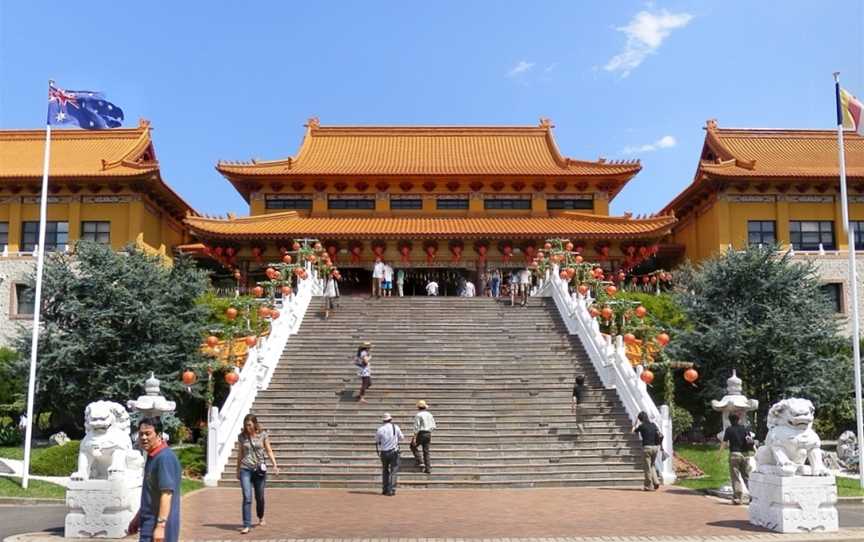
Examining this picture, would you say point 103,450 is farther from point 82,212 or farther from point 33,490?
point 82,212

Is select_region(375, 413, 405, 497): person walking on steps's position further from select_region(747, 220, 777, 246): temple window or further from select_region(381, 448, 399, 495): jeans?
select_region(747, 220, 777, 246): temple window

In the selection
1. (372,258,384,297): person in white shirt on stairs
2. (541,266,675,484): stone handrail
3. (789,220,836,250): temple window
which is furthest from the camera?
(789,220,836,250): temple window

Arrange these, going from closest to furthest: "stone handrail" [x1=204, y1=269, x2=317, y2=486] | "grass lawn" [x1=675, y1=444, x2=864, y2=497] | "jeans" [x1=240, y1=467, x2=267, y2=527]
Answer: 1. "jeans" [x1=240, y1=467, x2=267, y2=527]
2. "grass lawn" [x1=675, y1=444, x2=864, y2=497]
3. "stone handrail" [x1=204, y1=269, x2=317, y2=486]

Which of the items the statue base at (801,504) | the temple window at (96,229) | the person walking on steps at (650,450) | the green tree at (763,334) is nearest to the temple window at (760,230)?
the green tree at (763,334)

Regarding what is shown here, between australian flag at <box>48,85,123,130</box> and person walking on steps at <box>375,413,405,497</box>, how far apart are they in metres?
8.42

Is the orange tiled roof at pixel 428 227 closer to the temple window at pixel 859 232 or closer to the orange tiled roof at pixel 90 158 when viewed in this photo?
the orange tiled roof at pixel 90 158

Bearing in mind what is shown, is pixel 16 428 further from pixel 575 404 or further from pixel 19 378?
pixel 575 404

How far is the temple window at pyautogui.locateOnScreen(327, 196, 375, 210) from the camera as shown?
116ft

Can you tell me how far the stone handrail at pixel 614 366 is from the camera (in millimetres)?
14945

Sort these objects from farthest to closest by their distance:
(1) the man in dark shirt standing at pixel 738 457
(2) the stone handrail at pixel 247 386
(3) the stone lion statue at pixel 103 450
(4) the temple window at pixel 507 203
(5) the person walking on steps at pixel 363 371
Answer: (4) the temple window at pixel 507 203, (5) the person walking on steps at pixel 363 371, (2) the stone handrail at pixel 247 386, (1) the man in dark shirt standing at pixel 738 457, (3) the stone lion statue at pixel 103 450

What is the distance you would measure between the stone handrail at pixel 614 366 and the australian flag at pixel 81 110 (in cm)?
1157

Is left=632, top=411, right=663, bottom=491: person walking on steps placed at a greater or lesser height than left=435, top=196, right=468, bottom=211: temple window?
lesser

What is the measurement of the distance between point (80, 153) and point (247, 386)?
889 inches

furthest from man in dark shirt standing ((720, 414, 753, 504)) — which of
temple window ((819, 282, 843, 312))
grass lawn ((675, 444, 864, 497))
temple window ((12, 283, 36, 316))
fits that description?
temple window ((12, 283, 36, 316))
